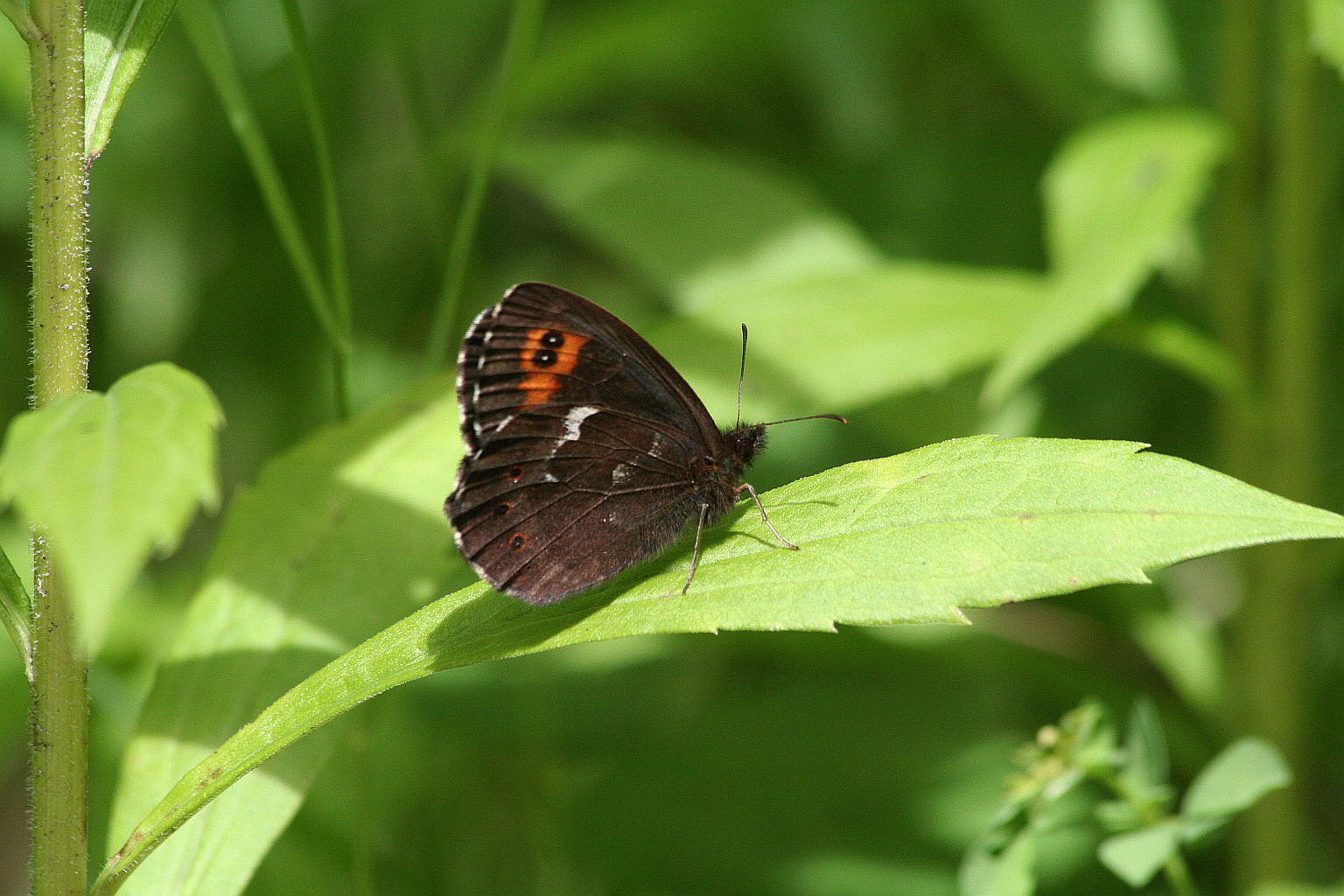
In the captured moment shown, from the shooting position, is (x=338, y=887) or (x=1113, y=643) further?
(x=1113, y=643)

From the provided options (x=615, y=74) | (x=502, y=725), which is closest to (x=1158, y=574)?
(x=502, y=725)

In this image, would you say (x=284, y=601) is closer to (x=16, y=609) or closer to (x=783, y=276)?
(x=16, y=609)

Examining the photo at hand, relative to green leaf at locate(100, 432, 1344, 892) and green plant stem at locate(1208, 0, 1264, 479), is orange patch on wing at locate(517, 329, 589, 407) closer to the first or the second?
green leaf at locate(100, 432, 1344, 892)

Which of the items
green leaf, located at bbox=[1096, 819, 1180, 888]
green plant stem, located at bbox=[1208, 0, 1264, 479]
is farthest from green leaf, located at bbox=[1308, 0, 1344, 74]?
green leaf, located at bbox=[1096, 819, 1180, 888]

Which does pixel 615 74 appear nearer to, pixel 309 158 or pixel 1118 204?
pixel 309 158

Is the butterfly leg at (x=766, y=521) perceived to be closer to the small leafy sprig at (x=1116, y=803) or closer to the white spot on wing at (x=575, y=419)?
the white spot on wing at (x=575, y=419)

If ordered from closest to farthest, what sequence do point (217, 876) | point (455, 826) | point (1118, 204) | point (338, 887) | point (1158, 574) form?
point (217, 876) < point (1118, 204) < point (338, 887) < point (1158, 574) < point (455, 826)
